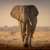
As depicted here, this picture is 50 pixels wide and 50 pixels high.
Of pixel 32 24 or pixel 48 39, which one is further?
pixel 48 39

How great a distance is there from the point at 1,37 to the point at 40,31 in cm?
162

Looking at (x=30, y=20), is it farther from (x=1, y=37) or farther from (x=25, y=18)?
(x=1, y=37)

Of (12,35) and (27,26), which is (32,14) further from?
(12,35)

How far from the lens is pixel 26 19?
5.08 m

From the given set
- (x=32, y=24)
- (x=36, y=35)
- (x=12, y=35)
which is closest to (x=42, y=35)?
(x=36, y=35)

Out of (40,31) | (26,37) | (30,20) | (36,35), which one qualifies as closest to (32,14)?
(30,20)

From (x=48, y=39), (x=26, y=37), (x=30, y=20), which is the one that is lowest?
(x=48, y=39)

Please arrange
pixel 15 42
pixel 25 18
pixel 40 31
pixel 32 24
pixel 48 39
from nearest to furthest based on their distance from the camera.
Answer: pixel 25 18, pixel 32 24, pixel 15 42, pixel 48 39, pixel 40 31

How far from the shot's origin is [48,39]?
25.0 ft

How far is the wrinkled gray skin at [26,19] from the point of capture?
513 centimetres

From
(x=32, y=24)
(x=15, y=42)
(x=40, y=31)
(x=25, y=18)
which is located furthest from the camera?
(x=40, y=31)

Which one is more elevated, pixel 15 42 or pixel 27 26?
pixel 27 26

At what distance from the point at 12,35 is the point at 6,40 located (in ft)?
1.47

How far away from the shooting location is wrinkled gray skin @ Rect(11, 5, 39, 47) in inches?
202
